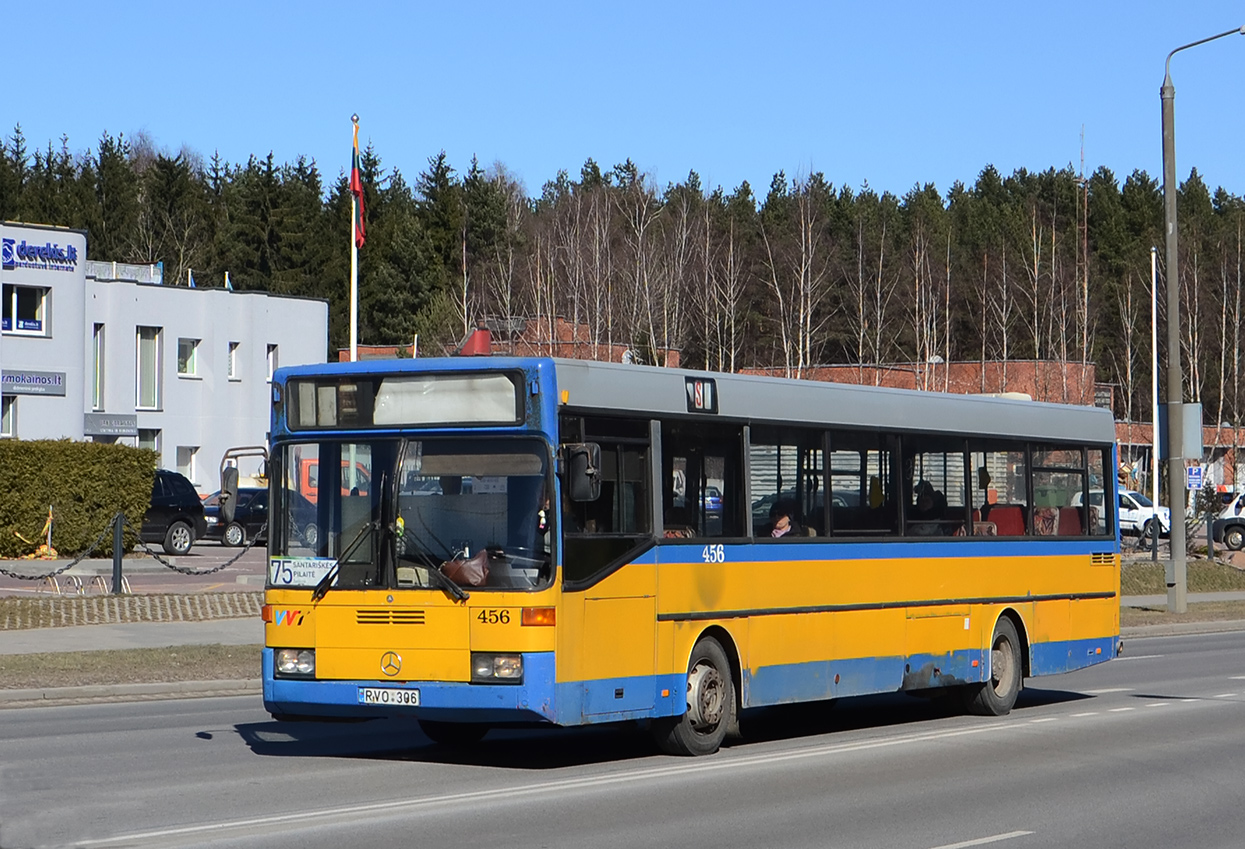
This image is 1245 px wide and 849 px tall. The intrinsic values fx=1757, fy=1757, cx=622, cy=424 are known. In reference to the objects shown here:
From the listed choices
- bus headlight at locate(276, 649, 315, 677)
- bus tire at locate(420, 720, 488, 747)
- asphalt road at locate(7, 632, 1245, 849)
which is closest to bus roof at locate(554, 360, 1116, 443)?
bus headlight at locate(276, 649, 315, 677)

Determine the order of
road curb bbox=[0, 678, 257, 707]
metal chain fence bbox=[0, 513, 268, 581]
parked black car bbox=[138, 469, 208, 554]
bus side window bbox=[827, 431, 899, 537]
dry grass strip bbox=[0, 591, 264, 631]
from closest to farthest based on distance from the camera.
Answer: bus side window bbox=[827, 431, 899, 537]
road curb bbox=[0, 678, 257, 707]
dry grass strip bbox=[0, 591, 264, 631]
metal chain fence bbox=[0, 513, 268, 581]
parked black car bbox=[138, 469, 208, 554]

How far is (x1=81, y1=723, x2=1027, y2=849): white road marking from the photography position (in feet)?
30.1

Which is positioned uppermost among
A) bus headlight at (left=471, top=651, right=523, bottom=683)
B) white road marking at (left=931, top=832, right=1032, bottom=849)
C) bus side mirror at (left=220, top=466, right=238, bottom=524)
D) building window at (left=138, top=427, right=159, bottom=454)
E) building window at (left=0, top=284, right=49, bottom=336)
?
building window at (left=0, top=284, right=49, bottom=336)

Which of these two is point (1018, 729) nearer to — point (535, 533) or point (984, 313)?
point (535, 533)

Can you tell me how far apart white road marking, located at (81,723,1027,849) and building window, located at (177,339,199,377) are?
4919 centimetres

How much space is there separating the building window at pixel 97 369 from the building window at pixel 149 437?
1926mm

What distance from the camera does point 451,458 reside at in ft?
38.2

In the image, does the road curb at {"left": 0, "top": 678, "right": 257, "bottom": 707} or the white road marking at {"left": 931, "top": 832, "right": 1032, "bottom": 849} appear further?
the road curb at {"left": 0, "top": 678, "right": 257, "bottom": 707}

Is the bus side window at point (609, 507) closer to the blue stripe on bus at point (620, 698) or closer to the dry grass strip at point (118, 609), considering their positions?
the blue stripe on bus at point (620, 698)

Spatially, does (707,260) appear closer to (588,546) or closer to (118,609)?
(118,609)

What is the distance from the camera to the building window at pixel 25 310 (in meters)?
53.5

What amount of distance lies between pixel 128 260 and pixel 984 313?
149 ft

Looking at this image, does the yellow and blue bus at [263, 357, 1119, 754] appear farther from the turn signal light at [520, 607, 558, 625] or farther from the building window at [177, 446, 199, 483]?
the building window at [177, 446, 199, 483]

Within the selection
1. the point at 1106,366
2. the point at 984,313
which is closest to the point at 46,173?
the point at 984,313
